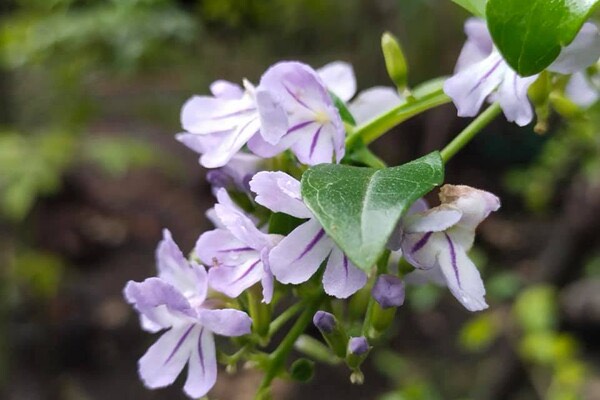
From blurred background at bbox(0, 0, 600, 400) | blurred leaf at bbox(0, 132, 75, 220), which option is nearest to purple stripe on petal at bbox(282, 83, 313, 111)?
blurred background at bbox(0, 0, 600, 400)

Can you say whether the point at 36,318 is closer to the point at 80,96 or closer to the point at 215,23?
the point at 80,96

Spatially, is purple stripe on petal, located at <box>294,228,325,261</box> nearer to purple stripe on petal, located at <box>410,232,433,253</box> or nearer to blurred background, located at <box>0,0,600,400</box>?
purple stripe on petal, located at <box>410,232,433,253</box>

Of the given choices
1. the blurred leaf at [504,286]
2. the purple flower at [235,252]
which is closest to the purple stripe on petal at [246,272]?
the purple flower at [235,252]

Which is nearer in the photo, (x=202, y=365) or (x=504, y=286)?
(x=202, y=365)

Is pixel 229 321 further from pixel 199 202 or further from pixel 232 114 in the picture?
pixel 199 202

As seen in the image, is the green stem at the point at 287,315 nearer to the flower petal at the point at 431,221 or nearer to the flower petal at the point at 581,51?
the flower petal at the point at 431,221

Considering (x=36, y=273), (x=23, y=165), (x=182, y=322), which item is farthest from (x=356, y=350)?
(x=36, y=273)

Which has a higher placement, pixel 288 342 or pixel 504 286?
pixel 288 342

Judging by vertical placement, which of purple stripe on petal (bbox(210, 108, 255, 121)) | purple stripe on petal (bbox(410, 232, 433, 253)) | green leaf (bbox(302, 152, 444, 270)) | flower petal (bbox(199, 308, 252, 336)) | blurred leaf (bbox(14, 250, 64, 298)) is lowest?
blurred leaf (bbox(14, 250, 64, 298))
